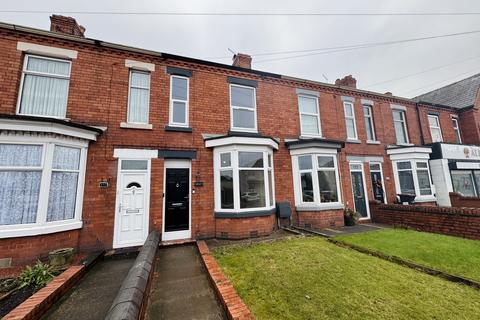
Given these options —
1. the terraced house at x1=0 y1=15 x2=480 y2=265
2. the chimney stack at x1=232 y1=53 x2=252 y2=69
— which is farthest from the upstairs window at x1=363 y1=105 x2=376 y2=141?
the chimney stack at x1=232 y1=53 x2=252 y2=69

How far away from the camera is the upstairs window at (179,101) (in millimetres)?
7723

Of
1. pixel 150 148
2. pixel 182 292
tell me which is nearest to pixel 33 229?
pixel 150 148

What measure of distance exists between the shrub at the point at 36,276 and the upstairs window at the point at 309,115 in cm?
972

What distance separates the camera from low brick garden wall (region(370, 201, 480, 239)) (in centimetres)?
661

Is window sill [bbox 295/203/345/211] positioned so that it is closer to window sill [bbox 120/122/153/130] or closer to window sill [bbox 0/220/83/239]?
window sill [bbox 120/122/153/130]

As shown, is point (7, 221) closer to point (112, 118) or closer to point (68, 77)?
point (112, 118)

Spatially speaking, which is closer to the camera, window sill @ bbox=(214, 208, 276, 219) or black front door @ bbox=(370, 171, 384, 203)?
window sill @ bbox=(214, 208, 276, 219)

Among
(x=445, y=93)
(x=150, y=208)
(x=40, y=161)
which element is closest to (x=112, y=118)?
(x=40, y=161)

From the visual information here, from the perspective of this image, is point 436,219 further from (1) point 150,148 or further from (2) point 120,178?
(2) point 120,178

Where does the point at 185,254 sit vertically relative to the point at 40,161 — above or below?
below

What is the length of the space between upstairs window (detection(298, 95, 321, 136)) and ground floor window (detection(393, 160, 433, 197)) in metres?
5.37

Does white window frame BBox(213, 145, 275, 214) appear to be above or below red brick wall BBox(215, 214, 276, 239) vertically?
above

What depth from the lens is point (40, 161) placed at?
17.6 ft

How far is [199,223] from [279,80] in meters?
7.29
